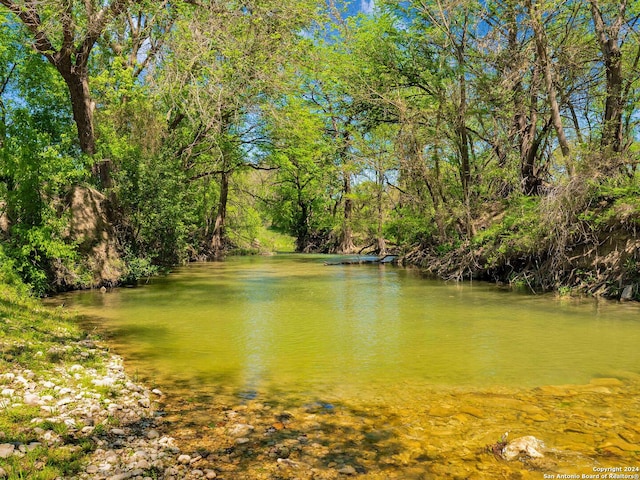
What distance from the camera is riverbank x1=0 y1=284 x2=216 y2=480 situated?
337cm

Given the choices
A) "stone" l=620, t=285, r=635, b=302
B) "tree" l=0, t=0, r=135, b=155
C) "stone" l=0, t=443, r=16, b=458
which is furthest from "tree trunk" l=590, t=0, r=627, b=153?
"stone" l=0, t=443, r=16, b=458

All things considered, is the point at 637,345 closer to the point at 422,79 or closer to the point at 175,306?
the point at 175,306

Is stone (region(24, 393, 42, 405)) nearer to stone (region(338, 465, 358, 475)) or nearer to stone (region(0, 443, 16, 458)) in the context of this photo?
stone (region(0, 443, 16, 458))

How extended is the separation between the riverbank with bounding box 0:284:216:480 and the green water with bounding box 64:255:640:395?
850mm

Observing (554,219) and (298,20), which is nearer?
(298,20)

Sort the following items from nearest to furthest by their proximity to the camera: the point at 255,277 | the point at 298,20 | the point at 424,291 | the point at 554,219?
the point at 298,20 < the point at 554,219 < the point at 424,291 < the point at 255,277

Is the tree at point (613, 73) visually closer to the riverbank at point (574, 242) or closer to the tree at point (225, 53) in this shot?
the riverbank at point (574, 242)

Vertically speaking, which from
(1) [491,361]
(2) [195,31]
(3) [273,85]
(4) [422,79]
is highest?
(4) [422,79]

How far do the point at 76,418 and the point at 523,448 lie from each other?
12.5 ft

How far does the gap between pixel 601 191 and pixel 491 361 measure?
8.03 metres

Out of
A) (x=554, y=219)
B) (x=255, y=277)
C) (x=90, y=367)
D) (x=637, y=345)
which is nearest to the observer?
(x=90, y=367)

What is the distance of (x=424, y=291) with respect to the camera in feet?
49.1

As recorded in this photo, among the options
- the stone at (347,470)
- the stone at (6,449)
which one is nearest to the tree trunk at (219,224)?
the stone at (6,449)

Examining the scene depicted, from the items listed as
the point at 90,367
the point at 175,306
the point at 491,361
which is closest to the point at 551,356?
the point at 491,361
